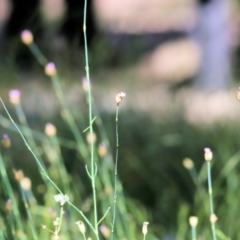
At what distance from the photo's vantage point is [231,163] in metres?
1.59

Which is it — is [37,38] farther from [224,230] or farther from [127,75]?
[224,230]

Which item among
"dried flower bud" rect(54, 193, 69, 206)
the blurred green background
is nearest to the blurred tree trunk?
the blurred green background

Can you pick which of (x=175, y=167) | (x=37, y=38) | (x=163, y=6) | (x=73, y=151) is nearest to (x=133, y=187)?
(x=175, y=167)

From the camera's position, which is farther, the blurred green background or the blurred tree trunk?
the blurred tree trunk

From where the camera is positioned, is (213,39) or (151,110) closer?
(151,110)

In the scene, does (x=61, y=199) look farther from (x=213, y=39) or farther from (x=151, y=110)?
(x=213, y=39)

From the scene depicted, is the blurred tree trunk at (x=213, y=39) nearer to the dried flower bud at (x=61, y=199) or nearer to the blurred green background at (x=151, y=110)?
the blurred green background at (x=151, y=110)

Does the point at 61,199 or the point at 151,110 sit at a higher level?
the point at 61,199

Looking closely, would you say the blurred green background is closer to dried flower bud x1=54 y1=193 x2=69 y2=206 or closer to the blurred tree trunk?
the blurred tree trunk

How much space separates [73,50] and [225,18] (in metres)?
0.91

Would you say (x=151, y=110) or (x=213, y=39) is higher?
(x=213, y=39)

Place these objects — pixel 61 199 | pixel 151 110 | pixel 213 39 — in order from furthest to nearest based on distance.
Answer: pixel 213 39, pixel 151 110, pixel 61 199

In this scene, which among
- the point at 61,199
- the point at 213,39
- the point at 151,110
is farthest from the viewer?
the point at 213,39

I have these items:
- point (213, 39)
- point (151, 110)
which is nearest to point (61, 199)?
point (151, 110)
